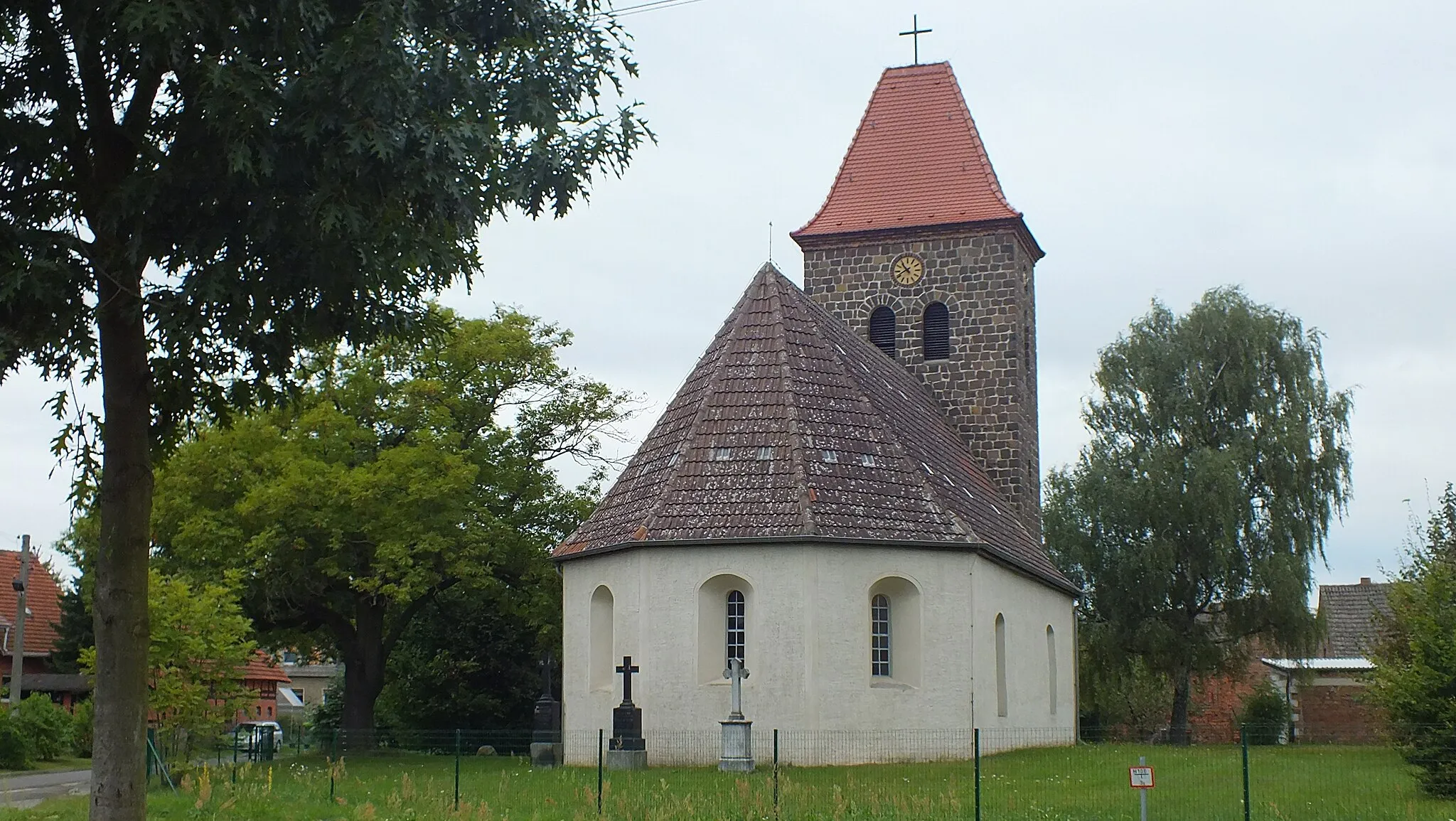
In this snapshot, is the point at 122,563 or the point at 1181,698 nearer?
the point at 122,563

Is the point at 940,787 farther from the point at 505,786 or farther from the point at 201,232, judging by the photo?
the point at 201,232

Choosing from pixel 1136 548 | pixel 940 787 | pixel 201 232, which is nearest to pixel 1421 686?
pixel 940 787

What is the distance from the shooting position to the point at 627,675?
2200cm

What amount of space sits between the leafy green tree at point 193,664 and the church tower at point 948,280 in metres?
15.9

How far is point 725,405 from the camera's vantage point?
23875 mm

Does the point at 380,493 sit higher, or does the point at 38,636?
the point at 380,493

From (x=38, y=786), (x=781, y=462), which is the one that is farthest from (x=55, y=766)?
(x=781, y=462)

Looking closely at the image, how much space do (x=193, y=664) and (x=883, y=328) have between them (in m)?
17.2

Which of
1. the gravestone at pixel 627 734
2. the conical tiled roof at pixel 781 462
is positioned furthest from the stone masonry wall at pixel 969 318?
the gravestone at pixel 627 734

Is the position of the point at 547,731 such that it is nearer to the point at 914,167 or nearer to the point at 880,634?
the point at 880,634

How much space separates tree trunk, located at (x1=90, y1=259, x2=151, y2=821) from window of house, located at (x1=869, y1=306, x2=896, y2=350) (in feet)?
74.2

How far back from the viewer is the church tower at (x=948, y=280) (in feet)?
106

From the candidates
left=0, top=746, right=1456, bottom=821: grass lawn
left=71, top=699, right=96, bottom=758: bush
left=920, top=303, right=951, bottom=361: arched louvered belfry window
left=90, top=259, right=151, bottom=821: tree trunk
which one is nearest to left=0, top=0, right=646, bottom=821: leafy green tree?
left=90, top=259, right=151, bottom=821: tree trunk

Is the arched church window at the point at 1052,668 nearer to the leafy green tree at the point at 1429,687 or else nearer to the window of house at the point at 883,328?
the window of house at the point at 883,328
